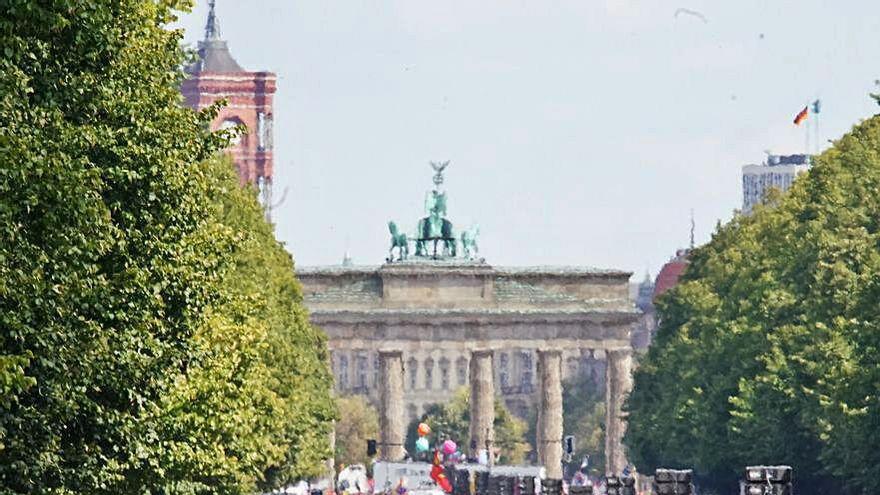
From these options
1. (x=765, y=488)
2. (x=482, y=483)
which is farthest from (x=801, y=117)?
(x=765, y=488)

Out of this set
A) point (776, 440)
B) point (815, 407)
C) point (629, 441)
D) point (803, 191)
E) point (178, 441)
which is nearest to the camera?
point (178, 441)

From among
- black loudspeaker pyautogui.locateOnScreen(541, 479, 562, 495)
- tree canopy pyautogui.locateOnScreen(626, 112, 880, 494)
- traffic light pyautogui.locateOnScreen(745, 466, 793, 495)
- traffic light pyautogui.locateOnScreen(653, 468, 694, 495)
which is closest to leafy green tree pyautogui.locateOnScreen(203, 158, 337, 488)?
black loudspeaker pyautogui.locateOnScreen(541, 479, 562, 495)

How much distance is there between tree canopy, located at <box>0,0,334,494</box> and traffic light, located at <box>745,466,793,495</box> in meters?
10.8

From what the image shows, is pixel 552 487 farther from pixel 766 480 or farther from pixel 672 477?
pixel 766 480

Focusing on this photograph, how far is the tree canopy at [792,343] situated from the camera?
350 feet

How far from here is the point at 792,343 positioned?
124688 millimetres

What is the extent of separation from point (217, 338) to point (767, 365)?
51003 millimetres

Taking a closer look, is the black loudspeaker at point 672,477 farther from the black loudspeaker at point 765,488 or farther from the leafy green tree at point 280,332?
the leafy green tree at point 280,332

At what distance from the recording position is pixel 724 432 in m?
141

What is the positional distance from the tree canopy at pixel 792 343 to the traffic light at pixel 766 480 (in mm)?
31321

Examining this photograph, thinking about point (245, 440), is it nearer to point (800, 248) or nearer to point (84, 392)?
point (84, 392)

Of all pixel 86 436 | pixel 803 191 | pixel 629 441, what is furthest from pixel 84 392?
pixel 629 441

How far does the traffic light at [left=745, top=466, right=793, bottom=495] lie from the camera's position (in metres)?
67.1

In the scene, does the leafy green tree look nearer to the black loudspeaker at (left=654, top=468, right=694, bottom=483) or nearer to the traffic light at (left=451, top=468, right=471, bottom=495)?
the traffic light at (left=451, top=468, right=471, bottom=495)
